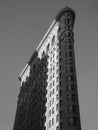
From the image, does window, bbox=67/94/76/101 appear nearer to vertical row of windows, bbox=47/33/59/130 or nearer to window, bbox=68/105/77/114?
window, bbox=68/105/77/114

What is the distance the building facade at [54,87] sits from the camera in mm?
67500

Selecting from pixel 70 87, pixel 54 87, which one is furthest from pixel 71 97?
pixel 54 87

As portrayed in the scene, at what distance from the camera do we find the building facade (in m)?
67.5

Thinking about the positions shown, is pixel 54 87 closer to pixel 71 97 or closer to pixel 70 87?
pixel 70 87

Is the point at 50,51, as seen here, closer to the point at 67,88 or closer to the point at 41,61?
the point at 41,61

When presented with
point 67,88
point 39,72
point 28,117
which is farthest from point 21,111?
point 67,88

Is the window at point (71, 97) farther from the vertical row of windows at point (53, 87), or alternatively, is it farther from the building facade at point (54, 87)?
the vertical row of windows at point (53, 87)

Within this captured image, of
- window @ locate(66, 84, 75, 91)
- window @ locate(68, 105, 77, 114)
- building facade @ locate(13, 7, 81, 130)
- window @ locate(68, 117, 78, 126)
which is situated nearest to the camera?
window @ locate(68, 117, 78, 126)

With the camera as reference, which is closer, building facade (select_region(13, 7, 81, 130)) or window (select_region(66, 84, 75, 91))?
building facade (select_region(13, 7, 81, 130))

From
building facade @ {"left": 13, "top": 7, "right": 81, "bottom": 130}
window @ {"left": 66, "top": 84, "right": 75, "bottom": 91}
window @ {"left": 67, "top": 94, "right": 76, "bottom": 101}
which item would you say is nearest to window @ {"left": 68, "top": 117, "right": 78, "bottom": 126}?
building facade @ {"left": 13, "top": 7, "right": 81, "bottom": 130}

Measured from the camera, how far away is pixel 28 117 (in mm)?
95625

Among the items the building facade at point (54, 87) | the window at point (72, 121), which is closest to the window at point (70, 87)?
the building facade at point (54, 87)

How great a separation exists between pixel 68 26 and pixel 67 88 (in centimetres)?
3503

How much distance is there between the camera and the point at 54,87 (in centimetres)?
8069
